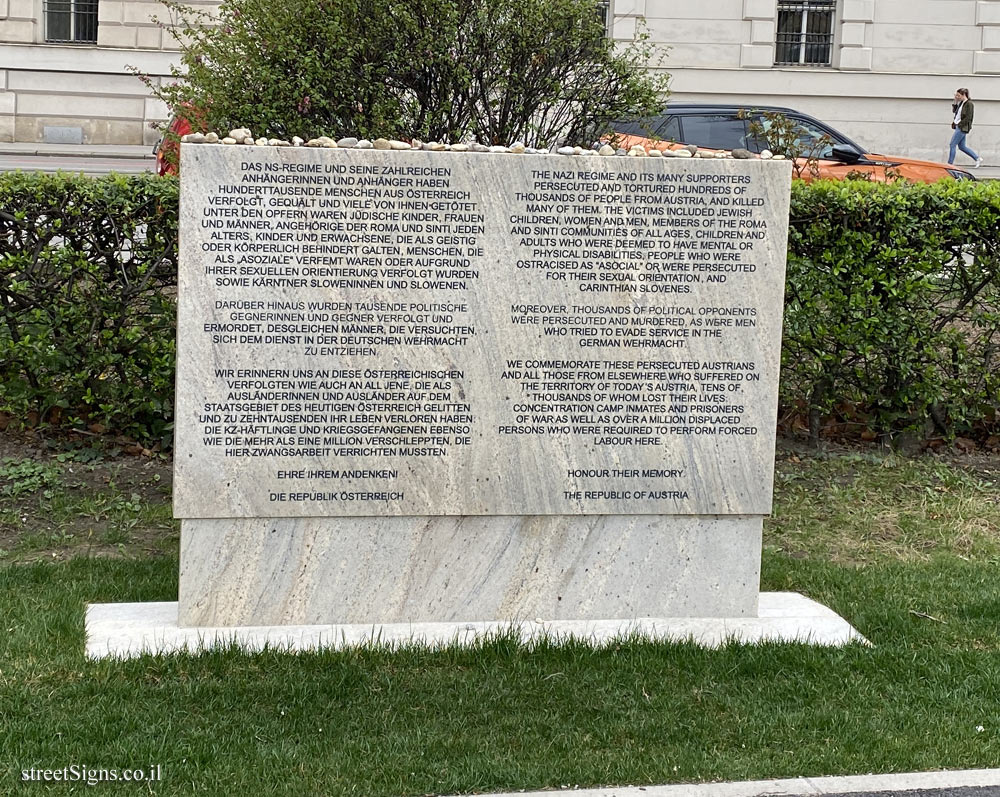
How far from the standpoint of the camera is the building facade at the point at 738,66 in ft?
80.2

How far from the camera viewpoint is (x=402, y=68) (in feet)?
22.1

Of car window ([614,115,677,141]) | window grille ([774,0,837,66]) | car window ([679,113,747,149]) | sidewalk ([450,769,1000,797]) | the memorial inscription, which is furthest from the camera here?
window grille ([774,0,837,66])

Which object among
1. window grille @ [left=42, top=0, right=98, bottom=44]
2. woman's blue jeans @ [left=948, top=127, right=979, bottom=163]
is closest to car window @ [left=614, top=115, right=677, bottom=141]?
Answer: woman's blue jeans @ [left=948, top=127, right=979, bottom=163]

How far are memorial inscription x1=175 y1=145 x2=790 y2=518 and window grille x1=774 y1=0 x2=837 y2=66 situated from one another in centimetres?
2252

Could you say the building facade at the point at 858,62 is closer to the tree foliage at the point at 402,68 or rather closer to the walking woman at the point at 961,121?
the walking woman at the point at 961,121

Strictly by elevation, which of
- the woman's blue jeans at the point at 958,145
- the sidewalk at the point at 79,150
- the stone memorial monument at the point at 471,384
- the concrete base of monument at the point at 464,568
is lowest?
the concrete base of monument at the point at 464,568

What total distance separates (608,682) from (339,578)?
3.63 feet

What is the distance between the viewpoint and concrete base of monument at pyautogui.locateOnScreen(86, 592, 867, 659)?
4.38 metres

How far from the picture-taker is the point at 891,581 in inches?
215

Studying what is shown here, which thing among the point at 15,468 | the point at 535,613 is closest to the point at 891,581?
the point at 535,613

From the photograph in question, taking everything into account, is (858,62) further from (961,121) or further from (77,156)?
(77,156)

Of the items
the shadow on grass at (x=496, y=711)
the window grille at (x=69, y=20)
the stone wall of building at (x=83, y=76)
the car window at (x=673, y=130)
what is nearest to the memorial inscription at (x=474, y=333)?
the shadow on grass at (x=496, y=711)

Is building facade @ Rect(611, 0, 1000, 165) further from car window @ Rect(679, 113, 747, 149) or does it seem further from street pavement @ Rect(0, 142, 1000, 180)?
car window @ Rect(679, 113, 747, 149)

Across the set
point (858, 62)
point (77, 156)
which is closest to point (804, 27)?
point (858, 62)
